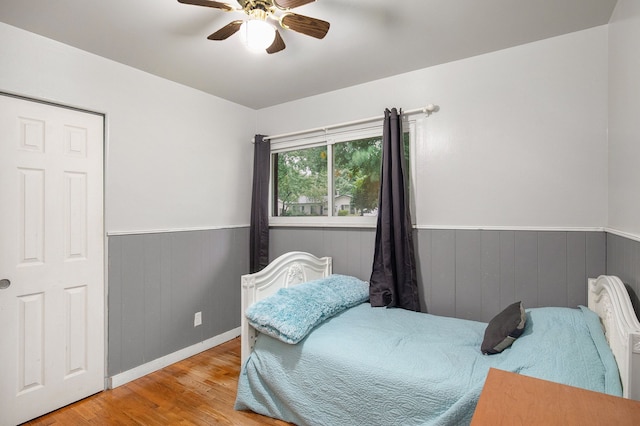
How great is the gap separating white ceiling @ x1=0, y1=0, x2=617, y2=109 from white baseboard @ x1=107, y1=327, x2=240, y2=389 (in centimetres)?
242

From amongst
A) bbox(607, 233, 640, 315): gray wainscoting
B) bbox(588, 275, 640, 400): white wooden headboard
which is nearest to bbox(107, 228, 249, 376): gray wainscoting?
bbox(588, 275, 640, 400): white wooden headboard

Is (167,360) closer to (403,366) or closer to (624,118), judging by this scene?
(403,366)

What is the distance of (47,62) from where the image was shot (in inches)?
84.8

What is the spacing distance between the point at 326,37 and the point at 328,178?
52.8 inches

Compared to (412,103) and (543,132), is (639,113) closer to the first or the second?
(543,132)

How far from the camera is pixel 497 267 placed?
237 centimetres

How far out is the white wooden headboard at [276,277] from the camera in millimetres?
2225

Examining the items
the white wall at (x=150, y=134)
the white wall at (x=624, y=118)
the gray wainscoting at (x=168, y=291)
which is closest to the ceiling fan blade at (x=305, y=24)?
the white wall at (x=624, y=118)

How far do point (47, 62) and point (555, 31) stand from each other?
11.1 feet

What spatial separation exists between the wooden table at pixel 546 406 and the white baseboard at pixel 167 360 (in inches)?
103

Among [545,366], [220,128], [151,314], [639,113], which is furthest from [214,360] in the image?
[639,113]

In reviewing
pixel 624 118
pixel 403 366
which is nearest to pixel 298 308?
pixel 403 366

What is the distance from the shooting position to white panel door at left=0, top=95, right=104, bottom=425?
201cm

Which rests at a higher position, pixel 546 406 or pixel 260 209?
pixel 260 209
